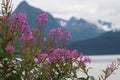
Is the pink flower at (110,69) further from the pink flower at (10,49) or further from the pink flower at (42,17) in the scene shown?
the pink flower at (10,49)

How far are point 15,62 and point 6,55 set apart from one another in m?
0.45

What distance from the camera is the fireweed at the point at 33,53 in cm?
620

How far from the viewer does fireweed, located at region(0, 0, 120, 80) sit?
6.20m

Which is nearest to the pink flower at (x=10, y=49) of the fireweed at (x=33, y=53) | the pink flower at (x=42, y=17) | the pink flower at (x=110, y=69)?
the fireweed at (x=33, y=53)

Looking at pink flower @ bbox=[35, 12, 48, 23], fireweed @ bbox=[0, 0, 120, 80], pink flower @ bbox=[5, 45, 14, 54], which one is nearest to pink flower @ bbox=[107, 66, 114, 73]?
fireweed @ bbox=[0, 0, 120, 80]

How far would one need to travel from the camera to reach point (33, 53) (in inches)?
227

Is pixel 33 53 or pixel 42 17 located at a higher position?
pixel 42 17

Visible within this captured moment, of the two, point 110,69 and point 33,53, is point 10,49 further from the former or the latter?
point 110,69

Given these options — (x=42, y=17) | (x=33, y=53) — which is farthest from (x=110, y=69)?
(x=33, y=53)

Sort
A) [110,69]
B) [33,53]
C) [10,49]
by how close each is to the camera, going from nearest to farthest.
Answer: [33,53], [10,49], [110,69]

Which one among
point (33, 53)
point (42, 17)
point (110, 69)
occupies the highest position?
point (42, 17)

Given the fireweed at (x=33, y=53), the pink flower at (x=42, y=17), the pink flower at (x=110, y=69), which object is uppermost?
the pink flower at (x=42, y=17)

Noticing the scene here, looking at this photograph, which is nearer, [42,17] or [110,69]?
[42,17]

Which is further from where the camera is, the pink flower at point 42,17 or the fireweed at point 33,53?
the pink flower at point 42,17
